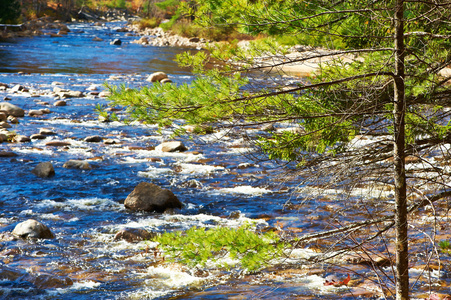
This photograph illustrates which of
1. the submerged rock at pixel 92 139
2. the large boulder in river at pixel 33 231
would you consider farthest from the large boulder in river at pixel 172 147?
the large boulder in river at pixel 33 231

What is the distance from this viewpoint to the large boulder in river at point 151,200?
25.6ft

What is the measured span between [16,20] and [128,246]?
40620 millimetres

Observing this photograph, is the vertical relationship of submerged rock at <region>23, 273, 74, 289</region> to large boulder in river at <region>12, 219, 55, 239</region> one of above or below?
below

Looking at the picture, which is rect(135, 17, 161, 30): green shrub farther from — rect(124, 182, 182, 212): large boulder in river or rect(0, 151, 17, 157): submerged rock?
rect(124, 182, 182, 212): large boulder in river

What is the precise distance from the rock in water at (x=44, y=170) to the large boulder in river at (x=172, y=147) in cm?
287

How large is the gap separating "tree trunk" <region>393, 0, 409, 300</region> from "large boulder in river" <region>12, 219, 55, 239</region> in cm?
490

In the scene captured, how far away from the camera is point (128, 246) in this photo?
21.1ft

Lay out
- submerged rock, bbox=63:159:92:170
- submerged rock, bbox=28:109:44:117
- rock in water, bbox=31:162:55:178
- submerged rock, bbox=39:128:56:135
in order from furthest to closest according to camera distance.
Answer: submerged rock, bbox=28:109:44:117 → submerged rock, bbox=39:128:56:135 → submerged rock, bbox=63:159:92:170 → rock in water, bbox=31:162:55:178

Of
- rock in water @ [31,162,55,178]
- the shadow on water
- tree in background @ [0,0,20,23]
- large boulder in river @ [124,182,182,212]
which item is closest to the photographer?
large boulder in river @ [124,182,182,212]

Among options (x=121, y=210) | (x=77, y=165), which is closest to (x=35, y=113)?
(x=77, y=165)

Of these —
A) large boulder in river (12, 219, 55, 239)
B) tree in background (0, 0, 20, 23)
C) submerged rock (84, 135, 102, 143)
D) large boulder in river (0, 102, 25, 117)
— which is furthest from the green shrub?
large boulder in river (12, 219, 55, 239)

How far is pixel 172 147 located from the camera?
11.5 m

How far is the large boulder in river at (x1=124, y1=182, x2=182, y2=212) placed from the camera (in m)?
7.82

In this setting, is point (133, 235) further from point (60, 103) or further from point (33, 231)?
point (60, 103)
